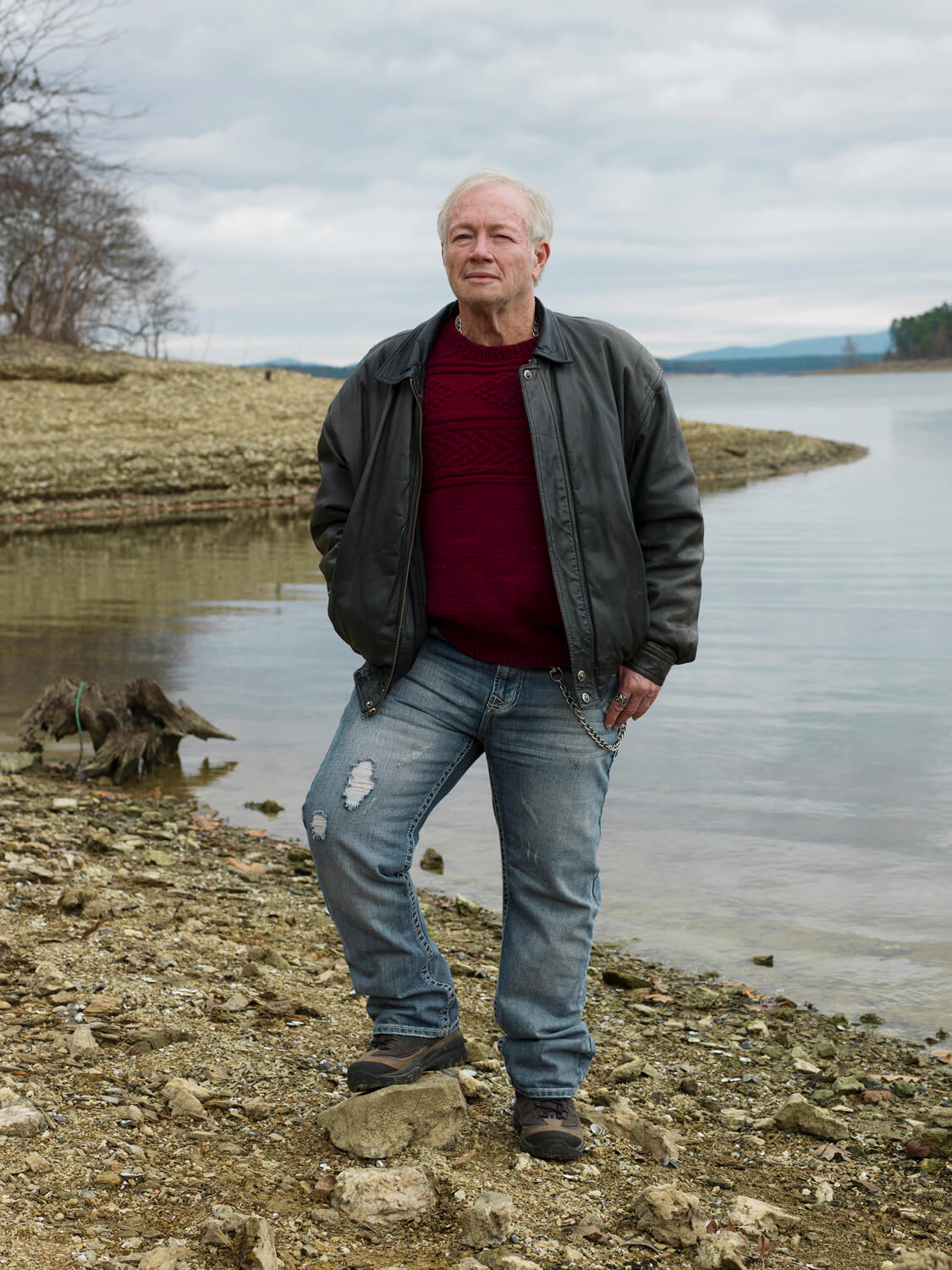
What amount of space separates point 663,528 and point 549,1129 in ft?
5.05

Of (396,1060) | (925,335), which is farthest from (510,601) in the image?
(925,335)

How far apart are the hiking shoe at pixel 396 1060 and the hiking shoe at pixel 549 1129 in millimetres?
260

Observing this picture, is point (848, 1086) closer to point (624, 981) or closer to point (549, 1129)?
point (624, 981)

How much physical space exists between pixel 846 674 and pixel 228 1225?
912cm

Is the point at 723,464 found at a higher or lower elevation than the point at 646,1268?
higher

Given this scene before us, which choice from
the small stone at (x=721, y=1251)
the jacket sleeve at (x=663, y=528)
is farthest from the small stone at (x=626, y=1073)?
the jacket sleeve at (x=663, y=528)

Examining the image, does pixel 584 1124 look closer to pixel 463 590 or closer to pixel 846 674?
pixel 463 590

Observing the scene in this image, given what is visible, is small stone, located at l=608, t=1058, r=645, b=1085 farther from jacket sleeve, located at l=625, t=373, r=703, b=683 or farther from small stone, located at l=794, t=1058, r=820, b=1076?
jacket sleeve, located at l=625, t=373, r=703, b=683

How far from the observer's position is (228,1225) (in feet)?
9.48

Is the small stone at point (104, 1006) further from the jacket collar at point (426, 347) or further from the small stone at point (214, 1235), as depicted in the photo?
the jacket collar at point (426, 347)

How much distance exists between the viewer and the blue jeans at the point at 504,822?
3322 millimetres

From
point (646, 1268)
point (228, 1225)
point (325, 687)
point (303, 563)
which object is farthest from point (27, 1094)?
point (303, 563)

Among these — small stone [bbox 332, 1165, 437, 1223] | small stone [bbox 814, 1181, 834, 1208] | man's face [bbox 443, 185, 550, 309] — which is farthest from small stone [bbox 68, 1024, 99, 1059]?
man's face [bbox 443, 185, 550, 309]

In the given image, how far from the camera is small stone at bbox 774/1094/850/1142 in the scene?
377cm
